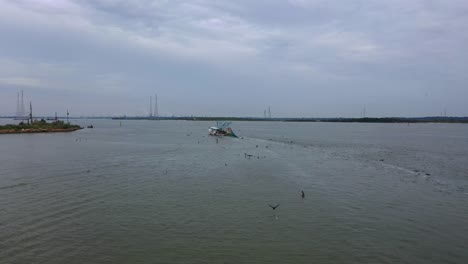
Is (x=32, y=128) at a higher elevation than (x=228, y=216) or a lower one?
higher

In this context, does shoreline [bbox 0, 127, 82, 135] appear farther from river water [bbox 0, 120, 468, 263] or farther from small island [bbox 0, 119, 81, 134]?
river water [bbox 0, 120, 468, 263]

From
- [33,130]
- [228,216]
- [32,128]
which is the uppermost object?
[32,128]

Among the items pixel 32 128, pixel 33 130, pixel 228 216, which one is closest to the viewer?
pixel 228 216

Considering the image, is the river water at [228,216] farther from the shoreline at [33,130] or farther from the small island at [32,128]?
the small island at [32,128]

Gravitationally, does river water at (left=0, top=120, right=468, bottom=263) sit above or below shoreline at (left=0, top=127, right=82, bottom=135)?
below

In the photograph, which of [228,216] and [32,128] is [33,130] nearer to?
[32,128]

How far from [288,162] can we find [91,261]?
26.3 meters

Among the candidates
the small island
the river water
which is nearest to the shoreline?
the small island

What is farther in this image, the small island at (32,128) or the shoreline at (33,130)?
the small island at (32,128)

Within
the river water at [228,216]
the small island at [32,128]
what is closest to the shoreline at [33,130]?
the small island at [32,128]

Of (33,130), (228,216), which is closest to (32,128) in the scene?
(33,130)

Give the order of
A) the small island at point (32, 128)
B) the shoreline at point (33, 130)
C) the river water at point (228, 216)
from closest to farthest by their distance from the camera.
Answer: the river water at point (228, 216)
the shoreline at point (33, 130)
the small island at point (32, 128)

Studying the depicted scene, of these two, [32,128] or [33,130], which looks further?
[32,128]

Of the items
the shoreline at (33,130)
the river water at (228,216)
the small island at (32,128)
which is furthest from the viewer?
the small island at (32,128)
